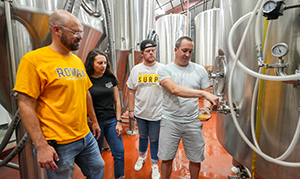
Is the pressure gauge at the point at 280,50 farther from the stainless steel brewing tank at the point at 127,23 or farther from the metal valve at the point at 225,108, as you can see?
the stainless steel brewing tank at the point at 127,23

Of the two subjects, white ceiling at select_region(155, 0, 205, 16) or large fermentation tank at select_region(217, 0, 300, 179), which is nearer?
large fermentation tank at select_region(217, 0, 300, 179)

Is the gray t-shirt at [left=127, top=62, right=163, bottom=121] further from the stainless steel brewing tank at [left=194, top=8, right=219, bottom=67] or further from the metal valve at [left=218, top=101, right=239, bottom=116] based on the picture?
the stainless steel brewing tank at [left=194, top=8, right=219, bottom=67]

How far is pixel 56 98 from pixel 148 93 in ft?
3.18

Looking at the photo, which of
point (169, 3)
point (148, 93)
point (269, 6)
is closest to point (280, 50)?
point (269, 6)

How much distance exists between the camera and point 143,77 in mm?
1702

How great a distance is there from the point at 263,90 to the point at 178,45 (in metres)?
0.71

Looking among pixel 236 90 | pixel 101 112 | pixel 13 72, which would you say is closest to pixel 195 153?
pixel 236 90

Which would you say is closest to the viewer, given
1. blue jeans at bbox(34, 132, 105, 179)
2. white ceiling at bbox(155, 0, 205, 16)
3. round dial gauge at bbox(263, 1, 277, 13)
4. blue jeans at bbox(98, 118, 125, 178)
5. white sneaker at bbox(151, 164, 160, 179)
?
round dial gauge at bbox(263, 1, 277, 13)

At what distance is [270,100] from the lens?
0.86 metres

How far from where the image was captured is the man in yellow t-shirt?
0.79 m

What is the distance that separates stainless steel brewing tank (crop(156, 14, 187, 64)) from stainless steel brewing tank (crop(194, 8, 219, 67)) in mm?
666

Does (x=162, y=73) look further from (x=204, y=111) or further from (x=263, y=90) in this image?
(x=263, y=90)

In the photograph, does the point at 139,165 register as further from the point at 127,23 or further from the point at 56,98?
the point at 127,23

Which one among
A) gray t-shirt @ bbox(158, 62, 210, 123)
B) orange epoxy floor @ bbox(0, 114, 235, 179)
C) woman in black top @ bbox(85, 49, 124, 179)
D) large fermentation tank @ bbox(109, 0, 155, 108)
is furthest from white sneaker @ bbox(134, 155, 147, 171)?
large fermentation tank @ bbox(109, 0, 155, 108)
